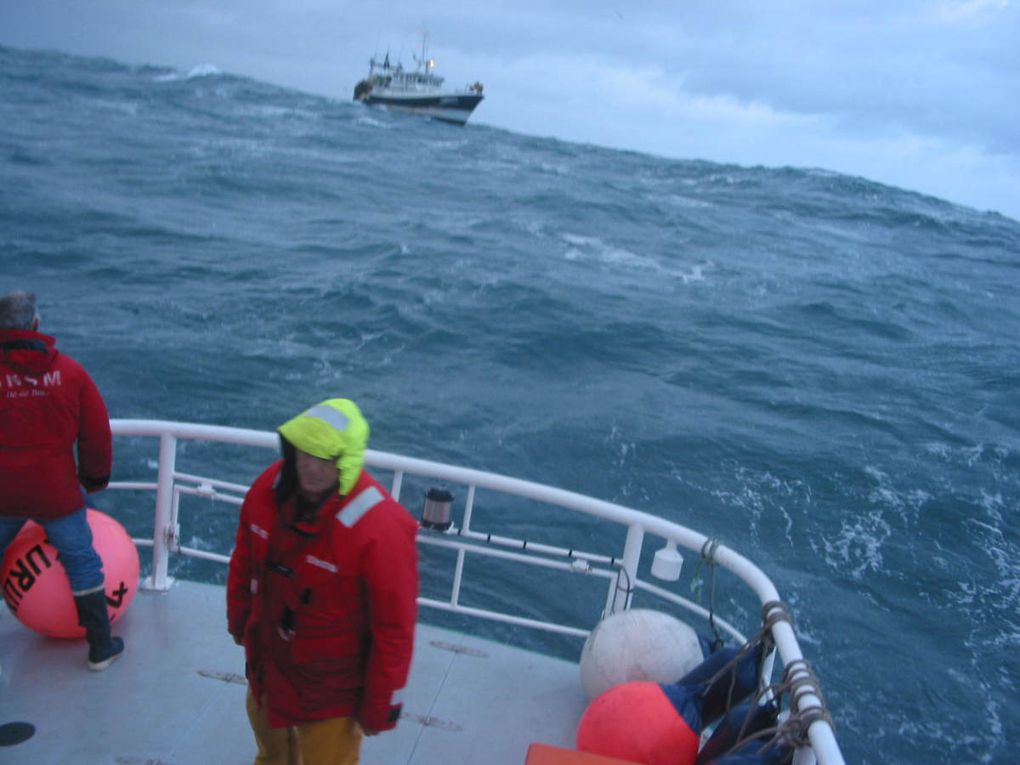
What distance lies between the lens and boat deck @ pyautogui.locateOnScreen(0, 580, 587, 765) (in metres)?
3.17

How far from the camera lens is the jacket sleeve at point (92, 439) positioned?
3.01 m

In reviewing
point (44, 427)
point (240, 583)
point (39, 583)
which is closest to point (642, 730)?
point (240, 583)

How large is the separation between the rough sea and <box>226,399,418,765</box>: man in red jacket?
6055mm

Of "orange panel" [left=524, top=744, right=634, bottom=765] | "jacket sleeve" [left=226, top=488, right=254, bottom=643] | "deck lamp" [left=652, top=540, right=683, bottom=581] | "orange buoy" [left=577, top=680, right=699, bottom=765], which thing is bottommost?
"orange buoy" [left=577, top=680, right=699, bottom=765]

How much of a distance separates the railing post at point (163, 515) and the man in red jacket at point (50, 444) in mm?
427

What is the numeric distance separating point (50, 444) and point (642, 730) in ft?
7.71

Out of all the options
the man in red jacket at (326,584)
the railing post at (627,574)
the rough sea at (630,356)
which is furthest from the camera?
the rough sea at (630,356)

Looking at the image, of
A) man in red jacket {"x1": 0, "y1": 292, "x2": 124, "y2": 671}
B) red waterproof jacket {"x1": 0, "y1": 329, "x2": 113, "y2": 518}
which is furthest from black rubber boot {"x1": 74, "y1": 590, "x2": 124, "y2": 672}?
red waterproof jacket {"x1": 0, "y1": 329, "x2": 113, "y2": 518}

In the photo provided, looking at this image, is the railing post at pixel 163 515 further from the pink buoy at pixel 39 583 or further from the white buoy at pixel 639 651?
the white buoy at pixel 639 651

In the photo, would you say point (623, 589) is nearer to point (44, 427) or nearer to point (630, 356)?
point (44, 427)

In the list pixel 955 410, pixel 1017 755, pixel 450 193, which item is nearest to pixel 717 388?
pixel 955 410

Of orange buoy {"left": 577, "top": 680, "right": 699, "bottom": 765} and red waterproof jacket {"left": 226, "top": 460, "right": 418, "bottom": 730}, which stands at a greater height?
red waterproof jacket {"left": 226, "top": 460, "right": 418, "bottom": 730}

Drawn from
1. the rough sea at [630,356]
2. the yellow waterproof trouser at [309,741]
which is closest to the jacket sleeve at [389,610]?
the yellow waterproof trouser at [309,741]

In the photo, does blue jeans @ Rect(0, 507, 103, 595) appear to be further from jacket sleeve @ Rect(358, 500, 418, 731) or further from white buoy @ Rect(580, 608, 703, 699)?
white buoy @ Rect(580, 608, 703, 699)
